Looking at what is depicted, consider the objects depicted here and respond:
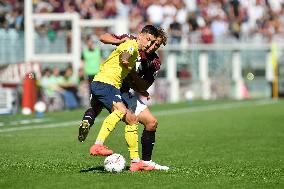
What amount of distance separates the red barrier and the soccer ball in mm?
14141

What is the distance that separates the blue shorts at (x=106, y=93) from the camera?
10.5 m

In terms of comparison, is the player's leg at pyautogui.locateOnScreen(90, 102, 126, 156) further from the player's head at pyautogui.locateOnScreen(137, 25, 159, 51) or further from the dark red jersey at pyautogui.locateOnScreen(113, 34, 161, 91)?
the player's head at pyautogui.locateOnScreen(137, 25, 159, 51)

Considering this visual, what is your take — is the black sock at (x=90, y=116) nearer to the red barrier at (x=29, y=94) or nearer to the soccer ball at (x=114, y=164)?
the soccer ball at (x=114, y=164)

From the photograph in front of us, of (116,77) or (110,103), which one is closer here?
(110,103)

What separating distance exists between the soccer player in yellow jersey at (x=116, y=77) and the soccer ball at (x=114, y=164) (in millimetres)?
253

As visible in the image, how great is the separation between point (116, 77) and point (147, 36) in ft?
2.03

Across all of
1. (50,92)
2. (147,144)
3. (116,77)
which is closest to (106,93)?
(116,77)

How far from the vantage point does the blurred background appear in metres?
27.1

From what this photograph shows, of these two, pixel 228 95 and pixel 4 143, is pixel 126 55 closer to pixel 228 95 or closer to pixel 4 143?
pixel 4 143

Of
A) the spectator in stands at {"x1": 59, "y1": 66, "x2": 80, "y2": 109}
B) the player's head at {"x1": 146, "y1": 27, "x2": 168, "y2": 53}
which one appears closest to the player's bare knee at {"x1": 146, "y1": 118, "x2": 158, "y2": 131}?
the player's head at {"x1": 146, "y1": 27, "x2": 168, "y2": 53}

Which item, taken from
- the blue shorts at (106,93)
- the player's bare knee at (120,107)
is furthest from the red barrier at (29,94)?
the player's bare knee at (120,107)

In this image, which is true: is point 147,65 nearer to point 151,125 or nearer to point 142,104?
point 142,104

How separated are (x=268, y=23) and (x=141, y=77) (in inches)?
969

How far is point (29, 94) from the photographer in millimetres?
24219
